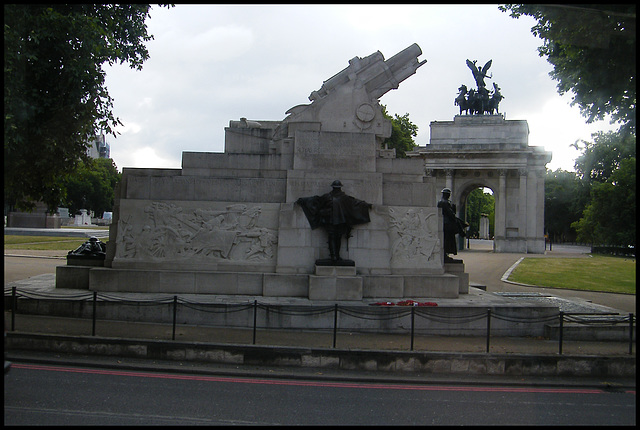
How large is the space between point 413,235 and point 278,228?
399 cm

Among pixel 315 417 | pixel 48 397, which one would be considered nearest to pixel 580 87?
pixel 315 417

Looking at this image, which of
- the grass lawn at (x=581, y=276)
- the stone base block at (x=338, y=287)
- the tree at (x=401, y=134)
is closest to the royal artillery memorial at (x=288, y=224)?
the stone base block at (x=338, y=287)

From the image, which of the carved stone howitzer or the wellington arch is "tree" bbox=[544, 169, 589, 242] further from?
the carved stone howitzer

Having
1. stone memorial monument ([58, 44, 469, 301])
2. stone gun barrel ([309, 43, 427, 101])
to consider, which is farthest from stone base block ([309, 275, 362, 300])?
stone gun barrel ([309, 43, 427, 101])

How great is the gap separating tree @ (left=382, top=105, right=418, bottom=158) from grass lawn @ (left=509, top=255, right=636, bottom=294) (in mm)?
28608

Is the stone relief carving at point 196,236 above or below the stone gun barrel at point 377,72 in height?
below

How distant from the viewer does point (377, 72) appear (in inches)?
699

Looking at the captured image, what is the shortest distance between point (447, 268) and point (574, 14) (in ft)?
27.8

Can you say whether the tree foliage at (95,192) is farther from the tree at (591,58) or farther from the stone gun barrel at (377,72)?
the tree at (591,58)

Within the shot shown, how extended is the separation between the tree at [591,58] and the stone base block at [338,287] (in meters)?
7.62

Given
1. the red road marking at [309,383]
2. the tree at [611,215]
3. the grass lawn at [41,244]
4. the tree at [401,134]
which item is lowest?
the red road marking at [309,383]

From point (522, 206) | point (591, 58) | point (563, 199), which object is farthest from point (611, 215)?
point (563, 199)

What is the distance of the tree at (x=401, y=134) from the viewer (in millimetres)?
60875

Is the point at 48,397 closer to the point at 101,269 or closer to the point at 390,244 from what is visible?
the point at 101,269
